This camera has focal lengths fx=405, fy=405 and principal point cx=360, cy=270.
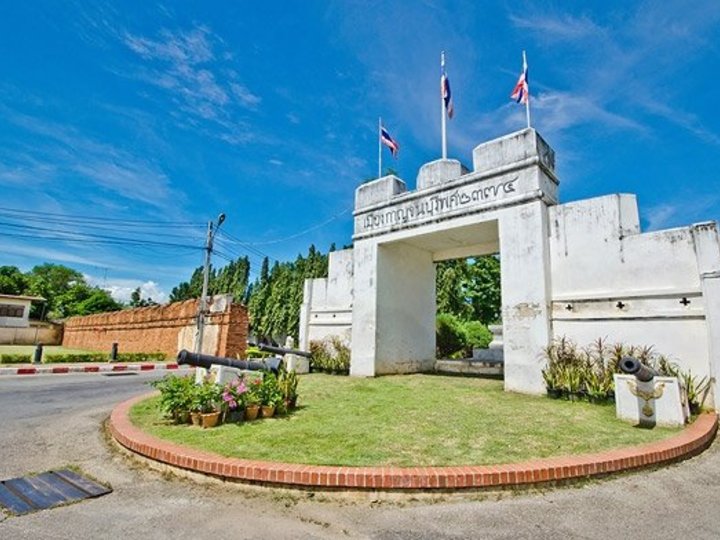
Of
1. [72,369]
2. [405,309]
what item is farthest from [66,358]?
[405,309]

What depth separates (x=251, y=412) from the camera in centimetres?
598

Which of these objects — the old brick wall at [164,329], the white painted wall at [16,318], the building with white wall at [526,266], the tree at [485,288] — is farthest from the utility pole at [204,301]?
the white painted wall at [16,318]

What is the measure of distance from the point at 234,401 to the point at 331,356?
7379 millimetres

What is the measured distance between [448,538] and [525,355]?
6396 millimetres

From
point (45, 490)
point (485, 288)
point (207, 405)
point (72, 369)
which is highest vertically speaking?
point (485, 288)

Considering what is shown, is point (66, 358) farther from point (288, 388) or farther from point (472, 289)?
point (472, 289)

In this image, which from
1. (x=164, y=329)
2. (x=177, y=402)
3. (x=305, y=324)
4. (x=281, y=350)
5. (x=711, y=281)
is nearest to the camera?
(x=177, y=402)

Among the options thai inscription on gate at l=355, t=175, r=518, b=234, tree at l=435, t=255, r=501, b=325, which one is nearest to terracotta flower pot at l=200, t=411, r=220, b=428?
thai inscription on gate at l=355, t=175, r=518, b=234

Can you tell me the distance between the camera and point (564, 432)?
513cm

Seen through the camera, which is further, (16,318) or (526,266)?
(16,318)

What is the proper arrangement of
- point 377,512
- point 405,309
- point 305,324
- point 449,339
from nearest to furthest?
point 377,512
point 405,309
point 305,324
point 449,339

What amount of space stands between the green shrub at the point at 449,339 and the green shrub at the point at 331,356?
22.1 ft

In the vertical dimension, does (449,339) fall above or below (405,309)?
below

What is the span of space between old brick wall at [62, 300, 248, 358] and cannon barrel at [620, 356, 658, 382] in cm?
1676
